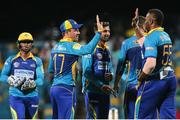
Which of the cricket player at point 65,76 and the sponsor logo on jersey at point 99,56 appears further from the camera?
the sponsor logo on jersey at point 99,56

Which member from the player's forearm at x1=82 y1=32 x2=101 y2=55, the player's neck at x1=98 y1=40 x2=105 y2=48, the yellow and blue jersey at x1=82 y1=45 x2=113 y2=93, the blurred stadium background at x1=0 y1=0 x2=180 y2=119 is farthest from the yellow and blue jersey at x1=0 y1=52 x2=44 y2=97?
the blurred stadium background at x1=0 y1=0 x2=180 y2=119

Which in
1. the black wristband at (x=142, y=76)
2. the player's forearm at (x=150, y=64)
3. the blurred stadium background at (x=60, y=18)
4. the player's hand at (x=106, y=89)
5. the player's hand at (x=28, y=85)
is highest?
the blurred stadium background at (x=60, y=18)

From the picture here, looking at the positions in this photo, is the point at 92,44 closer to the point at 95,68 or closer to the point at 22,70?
the point at 95,68

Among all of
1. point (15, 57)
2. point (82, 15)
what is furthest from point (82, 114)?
point (82, 15)

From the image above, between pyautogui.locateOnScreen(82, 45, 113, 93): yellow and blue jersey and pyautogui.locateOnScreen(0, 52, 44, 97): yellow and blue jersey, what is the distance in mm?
985

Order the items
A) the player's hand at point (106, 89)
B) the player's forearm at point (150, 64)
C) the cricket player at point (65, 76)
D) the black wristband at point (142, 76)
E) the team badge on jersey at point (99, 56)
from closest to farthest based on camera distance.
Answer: the player's forearm at point (150, 64), the black wristband at point (142, 76), the cricket player at point (65, 76), the player's hand at point (106, 89), the team badge on jersey at point (99, 56)

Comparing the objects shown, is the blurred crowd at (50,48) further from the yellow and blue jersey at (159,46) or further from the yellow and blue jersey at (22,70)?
the yellow and blue jersey at (159,46)

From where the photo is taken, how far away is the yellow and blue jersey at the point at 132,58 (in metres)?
10.9

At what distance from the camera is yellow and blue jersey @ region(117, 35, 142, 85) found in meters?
10.9

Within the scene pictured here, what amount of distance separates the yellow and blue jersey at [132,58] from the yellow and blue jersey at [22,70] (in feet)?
5.38

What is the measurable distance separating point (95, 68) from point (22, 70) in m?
1.47

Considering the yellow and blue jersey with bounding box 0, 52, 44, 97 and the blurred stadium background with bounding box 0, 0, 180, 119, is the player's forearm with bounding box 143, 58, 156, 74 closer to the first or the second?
the yellow and blue jersey with bounding box 0, 52, 44, 97

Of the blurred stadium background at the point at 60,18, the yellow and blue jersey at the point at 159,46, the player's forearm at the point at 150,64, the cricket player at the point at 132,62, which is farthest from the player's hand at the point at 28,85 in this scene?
the blurred stadium background at the point at 60,18

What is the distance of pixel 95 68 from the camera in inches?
435
